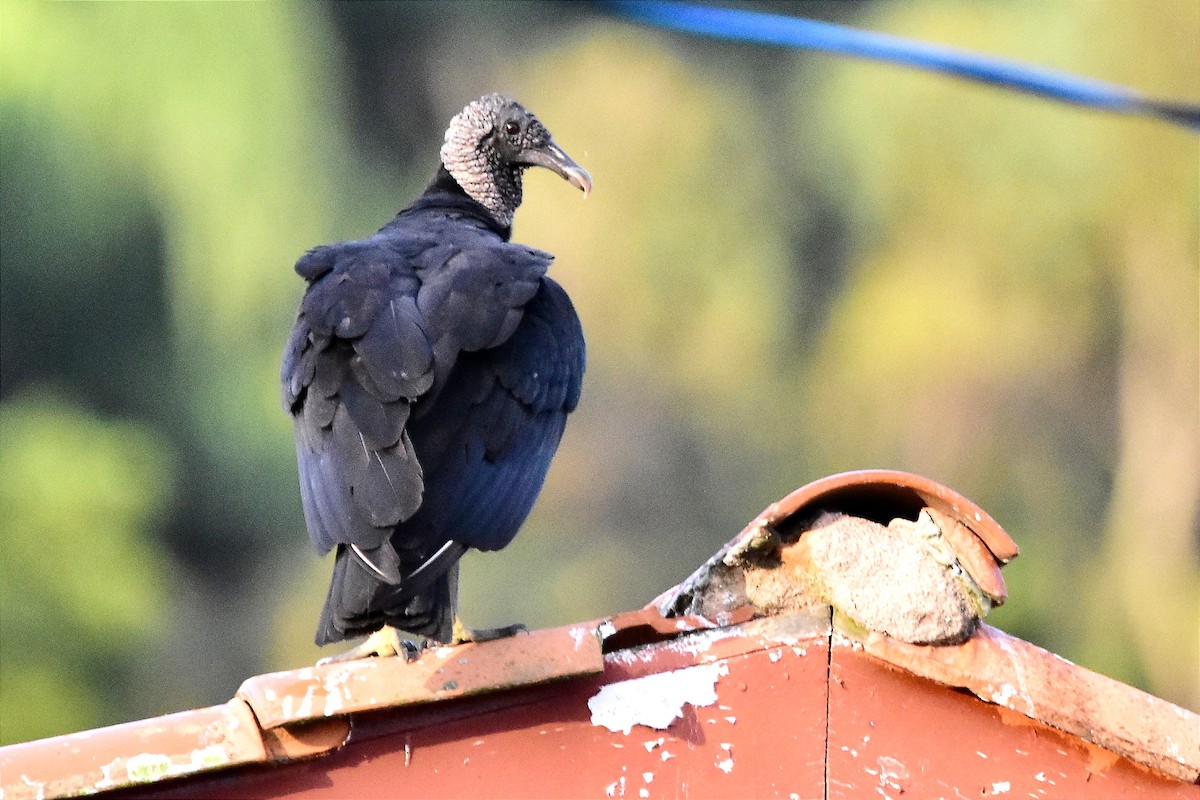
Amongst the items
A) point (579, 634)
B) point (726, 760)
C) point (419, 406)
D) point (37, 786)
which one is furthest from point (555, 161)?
point (37, 786)

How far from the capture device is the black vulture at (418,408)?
2.12 meters

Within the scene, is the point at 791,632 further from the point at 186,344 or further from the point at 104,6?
the point at 104,6

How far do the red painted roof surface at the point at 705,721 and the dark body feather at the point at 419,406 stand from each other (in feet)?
0.69

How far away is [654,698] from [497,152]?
6.55ft

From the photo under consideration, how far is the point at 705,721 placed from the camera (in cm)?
198

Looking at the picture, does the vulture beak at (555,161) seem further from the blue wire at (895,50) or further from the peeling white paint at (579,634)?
the blue wire at (895,50)

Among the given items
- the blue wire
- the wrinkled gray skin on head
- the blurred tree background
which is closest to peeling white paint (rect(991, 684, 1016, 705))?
the wrinkled gray skin on head

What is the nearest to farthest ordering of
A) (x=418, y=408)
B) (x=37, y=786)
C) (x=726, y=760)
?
(x=37, y=786) < (x=726, y=760) < (x=418, y=408)

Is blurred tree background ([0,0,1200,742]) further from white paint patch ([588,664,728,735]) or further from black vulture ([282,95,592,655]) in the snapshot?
white paint patch ([588,664,728,735])

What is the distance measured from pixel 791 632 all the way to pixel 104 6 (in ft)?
23.4

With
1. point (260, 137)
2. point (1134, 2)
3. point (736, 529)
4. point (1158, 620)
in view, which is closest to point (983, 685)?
point (736, 529)

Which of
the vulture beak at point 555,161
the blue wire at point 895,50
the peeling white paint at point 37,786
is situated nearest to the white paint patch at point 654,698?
the peeling white paint at point 37,786

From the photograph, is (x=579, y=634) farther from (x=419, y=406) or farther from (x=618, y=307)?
(x=618, y=307)

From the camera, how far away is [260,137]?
8.30 metres
